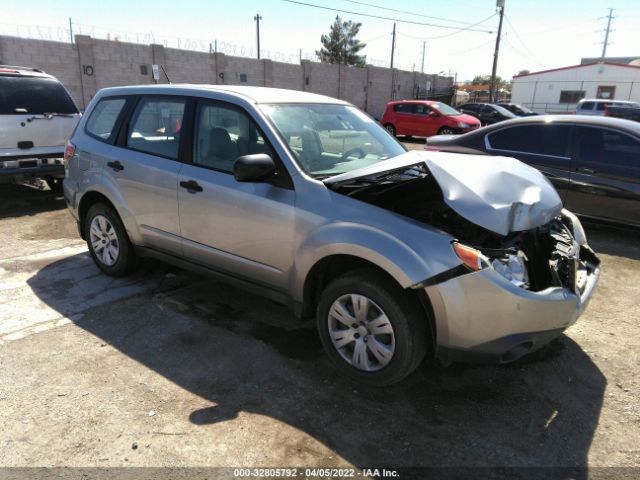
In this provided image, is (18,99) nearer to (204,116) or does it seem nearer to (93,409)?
(204,116)

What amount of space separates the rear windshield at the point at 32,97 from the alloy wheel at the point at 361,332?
674 cm

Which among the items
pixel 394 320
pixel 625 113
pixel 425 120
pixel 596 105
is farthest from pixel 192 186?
pixel 596 105

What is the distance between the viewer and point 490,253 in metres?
2.80

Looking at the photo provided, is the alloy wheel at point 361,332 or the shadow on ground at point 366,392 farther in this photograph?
the alloy wheel at point 361,332

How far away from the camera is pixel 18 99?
737cm

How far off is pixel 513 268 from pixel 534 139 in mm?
4462

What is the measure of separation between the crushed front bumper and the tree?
68.0 metres

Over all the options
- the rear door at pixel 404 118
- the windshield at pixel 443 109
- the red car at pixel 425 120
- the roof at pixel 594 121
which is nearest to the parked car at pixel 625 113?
the red car at pixel 425 120

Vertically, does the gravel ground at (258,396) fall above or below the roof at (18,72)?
below

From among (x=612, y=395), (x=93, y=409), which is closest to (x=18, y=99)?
(x=93, y=409)

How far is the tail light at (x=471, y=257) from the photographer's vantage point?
2.62 m

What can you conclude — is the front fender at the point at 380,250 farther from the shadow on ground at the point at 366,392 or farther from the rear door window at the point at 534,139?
the rear door window at the point at 534,139

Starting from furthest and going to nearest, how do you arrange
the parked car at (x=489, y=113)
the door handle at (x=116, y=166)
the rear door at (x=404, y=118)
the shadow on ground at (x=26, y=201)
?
the parked car at (x=489, y=113) → the rear door at (x=404, y=118) → the shadow on ground at (x=26, y=201) → the door handle at (x=116, y=166)

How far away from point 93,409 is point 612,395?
323 cm
